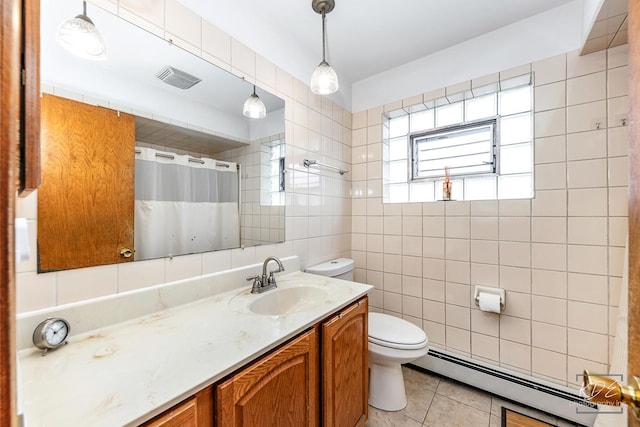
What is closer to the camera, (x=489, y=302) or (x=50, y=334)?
(x=50, y=334)

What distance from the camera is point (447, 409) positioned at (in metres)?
1.52

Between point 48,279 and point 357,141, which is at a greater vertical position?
point 357,141

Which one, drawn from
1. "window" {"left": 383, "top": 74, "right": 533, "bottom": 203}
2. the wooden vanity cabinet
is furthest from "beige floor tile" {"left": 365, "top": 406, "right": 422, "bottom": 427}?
"window" {"left": 383, "top": 74, "right": 533, "bottom": 203}

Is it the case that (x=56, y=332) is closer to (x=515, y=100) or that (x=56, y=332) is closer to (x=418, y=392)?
(x=418, y=392)

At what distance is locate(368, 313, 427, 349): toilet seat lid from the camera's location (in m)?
1.43

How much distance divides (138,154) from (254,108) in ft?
2.23

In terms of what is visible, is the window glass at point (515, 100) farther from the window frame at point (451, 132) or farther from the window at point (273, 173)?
the window at point (273, 173)

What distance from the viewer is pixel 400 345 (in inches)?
55.6

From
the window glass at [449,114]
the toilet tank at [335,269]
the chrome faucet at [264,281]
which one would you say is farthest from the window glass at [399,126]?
the chrome faucet at [264,281]

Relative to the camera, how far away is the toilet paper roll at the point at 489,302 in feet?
5.08

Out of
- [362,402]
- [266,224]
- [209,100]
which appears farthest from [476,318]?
[209,100]

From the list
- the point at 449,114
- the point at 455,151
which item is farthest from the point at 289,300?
the point at 449,114

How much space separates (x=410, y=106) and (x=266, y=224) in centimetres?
145

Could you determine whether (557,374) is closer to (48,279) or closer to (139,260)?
(139,260)
